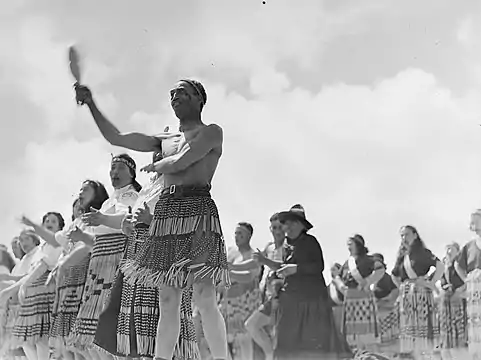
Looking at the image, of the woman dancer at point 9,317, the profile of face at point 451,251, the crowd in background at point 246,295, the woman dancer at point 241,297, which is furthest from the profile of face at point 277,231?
the profile of face at point 451,251

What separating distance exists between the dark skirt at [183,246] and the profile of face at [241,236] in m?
5.07

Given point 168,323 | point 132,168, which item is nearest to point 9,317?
point 132,168

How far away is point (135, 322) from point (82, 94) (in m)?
1.56

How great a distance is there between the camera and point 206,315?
3.79 metres

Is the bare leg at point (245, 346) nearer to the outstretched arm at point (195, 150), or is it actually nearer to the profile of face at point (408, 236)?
the profile of face at point (408, 236)

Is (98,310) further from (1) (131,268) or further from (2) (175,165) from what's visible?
(2) (175,165)

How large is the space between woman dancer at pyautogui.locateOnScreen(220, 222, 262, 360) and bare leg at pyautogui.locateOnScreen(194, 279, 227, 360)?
4989mm

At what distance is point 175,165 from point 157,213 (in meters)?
0.30

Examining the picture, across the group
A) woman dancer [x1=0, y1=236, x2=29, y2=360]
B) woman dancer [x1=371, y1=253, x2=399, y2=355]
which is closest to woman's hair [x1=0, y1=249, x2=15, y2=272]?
woman dancer [x1=0, y1=236, x2=29, y2=360]

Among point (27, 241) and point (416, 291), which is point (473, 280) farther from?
point (27, 241)

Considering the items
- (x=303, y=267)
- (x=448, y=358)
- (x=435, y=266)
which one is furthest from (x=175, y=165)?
(x=435, y=266)

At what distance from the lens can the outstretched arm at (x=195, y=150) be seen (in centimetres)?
378

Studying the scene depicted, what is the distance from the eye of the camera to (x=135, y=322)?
4.83 meters

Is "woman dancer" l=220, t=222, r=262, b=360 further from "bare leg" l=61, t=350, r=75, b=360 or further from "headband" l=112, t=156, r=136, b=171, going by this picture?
"headband" l=112, t=156, r=136, b=171
